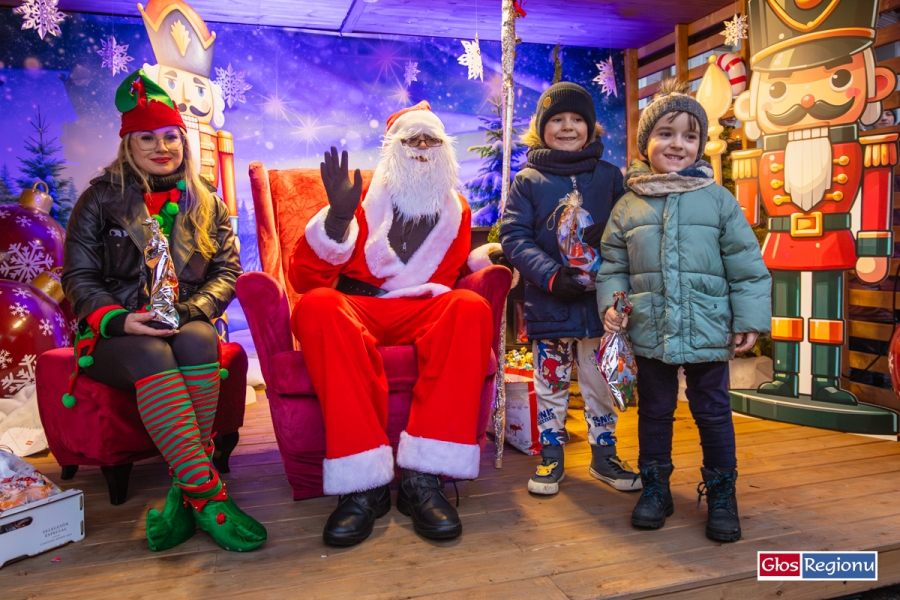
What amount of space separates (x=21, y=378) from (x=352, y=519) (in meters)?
1.85

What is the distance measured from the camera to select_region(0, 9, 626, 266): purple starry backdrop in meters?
3.84

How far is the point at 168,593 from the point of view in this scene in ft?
4.73

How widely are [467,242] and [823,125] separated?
163 centimetres

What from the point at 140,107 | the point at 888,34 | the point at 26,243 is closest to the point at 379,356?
the point at 140,107

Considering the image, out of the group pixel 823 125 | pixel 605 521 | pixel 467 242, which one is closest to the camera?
pixel 605 521

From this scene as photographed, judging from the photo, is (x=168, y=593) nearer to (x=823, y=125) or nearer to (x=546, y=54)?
(x=823, y=125)

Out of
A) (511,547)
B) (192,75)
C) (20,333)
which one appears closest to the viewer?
(511,547)

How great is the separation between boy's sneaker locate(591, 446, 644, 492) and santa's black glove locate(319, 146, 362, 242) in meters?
1.11

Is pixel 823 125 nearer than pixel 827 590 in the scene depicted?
No

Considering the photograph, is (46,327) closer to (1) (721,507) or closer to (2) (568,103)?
(2) (568,103)

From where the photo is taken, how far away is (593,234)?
2061 millimetres

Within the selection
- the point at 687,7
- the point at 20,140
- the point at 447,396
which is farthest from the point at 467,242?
the point at 20,140

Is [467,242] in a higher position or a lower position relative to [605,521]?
higher

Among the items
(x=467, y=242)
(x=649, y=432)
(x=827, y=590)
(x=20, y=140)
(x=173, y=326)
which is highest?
(x=20, y=140)
